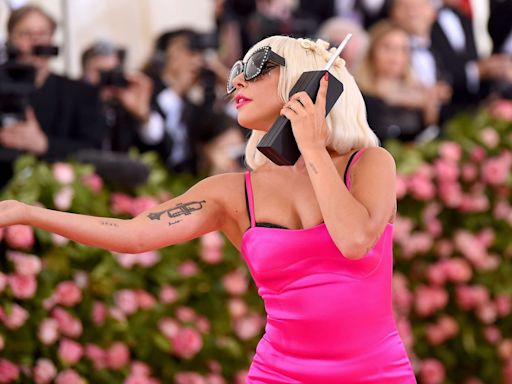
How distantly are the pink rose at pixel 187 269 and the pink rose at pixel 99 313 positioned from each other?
0.57 meters

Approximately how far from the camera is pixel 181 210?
11.7ft

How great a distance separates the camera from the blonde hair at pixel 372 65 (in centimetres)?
768

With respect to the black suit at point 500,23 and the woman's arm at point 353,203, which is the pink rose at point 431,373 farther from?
the woman's arm at point 353,203

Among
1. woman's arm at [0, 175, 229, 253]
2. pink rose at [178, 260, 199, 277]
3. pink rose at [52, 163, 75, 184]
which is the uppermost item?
woman's arm at [0, 175, 229, 253]

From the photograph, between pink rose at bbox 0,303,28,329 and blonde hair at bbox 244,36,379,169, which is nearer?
blonde hair at bbox 244,36,379,169

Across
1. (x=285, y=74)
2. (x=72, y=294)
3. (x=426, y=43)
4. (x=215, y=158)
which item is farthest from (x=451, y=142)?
(x=285, y=74)

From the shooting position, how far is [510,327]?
757 cm

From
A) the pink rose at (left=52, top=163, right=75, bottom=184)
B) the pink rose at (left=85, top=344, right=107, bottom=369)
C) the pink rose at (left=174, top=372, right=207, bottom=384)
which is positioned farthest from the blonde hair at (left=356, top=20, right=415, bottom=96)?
the pink rose at (left=85, top=344, right=107, bottom=369)

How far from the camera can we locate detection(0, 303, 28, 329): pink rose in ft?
17.3

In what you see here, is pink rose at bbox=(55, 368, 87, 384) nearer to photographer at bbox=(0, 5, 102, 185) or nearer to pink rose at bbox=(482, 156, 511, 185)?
photographer at bbox=(0, 5, 102, 185)

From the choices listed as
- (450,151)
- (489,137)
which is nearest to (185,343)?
(450,151)

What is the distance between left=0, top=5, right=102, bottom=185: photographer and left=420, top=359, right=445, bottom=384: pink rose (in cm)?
240

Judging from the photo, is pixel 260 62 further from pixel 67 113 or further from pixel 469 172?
pixel 469 172

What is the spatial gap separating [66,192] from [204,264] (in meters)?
1.04
